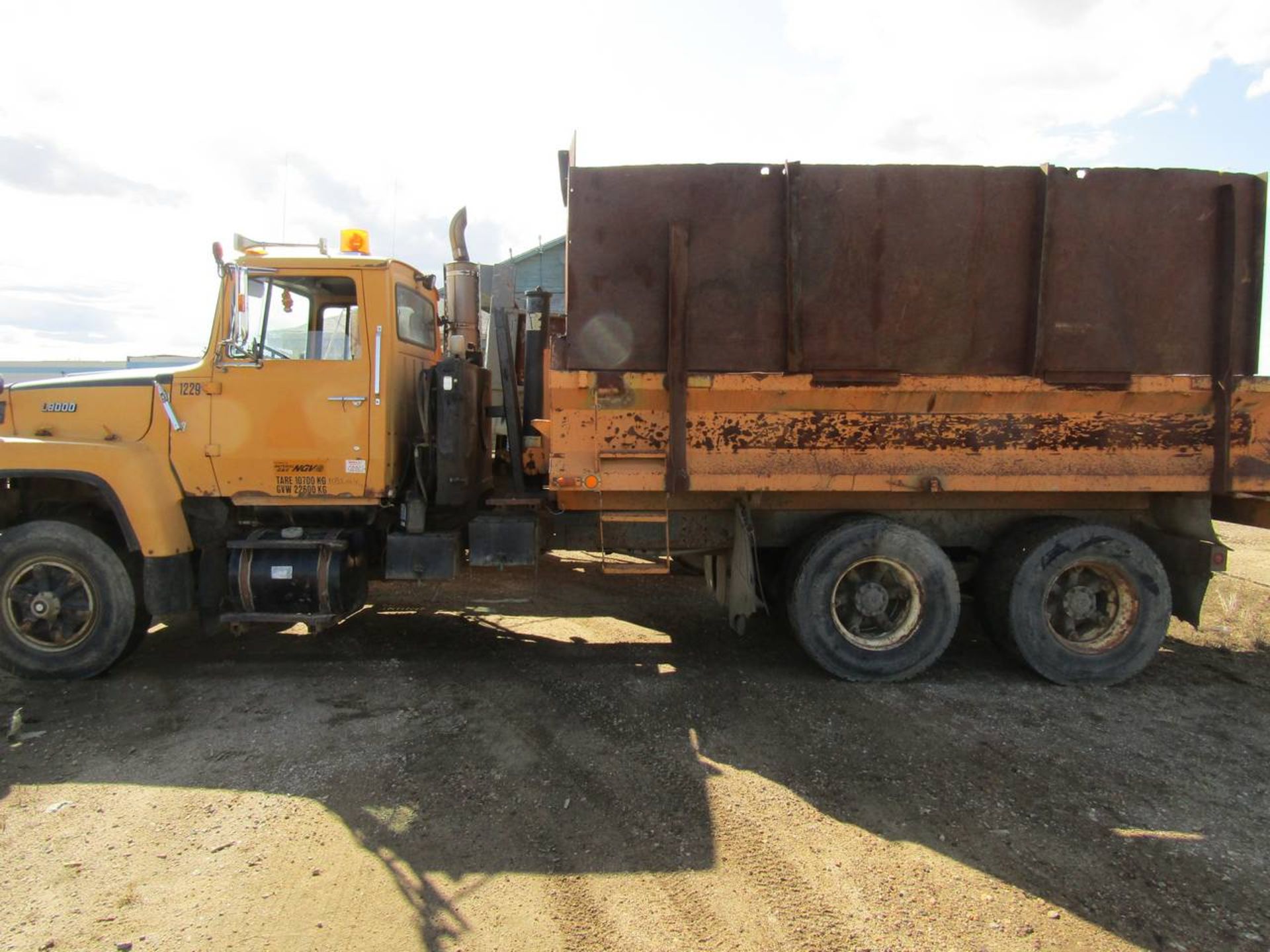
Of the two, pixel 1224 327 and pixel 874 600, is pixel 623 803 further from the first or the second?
pixel 1224 327

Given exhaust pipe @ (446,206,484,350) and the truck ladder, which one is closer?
the truck ladder

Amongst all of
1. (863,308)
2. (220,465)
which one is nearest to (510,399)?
(220,465)

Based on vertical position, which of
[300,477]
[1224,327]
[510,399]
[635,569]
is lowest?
[635,569]

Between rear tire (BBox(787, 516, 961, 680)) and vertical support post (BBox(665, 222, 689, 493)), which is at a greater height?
vertical support post (BBox(665, 222, 689, 493))

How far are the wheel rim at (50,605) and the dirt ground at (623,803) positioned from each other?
13.0 inches

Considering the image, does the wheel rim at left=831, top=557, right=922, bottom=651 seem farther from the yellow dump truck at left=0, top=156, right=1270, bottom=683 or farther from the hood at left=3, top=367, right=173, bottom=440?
the hood at left=3, top=367, right=173, bottom=440

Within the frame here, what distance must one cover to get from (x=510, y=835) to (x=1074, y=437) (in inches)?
157

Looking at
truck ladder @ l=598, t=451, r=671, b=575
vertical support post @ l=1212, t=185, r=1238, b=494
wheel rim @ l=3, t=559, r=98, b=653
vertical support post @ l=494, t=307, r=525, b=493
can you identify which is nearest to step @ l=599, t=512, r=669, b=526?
truck ladder @ l=598, t=451, r=671, b=575

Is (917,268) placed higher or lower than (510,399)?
higher

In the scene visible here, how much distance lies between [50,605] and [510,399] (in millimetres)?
3166

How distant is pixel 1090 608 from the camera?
484 centimetres

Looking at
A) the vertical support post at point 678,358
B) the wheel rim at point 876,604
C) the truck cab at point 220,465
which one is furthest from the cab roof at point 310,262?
the wheel rim at point 876,604

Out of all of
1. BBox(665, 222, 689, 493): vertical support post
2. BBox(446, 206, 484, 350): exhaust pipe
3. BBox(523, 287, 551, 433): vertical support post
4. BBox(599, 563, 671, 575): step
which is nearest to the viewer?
BBox(665, 222, 689, 493): vertical support post

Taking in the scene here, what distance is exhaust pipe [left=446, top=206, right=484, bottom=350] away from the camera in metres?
5.86
